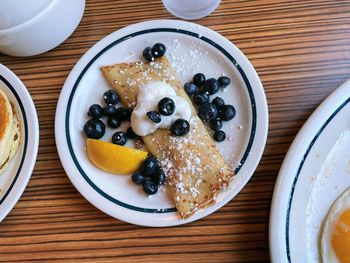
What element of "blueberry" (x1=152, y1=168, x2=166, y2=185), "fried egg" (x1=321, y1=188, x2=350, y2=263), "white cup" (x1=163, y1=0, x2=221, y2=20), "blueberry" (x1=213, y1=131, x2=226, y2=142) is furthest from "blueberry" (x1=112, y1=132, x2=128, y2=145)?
"fried egg" (x1=321, y1=188, x2=350, y2=263)

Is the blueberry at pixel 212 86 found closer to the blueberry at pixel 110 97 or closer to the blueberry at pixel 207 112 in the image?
the blueberry at pixel 207 112

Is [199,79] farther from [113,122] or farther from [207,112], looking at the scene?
[113,122]

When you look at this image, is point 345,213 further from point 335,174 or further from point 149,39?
point 149,39

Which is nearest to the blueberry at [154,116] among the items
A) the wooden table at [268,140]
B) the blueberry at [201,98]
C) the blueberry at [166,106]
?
the blueberry at [166,106]

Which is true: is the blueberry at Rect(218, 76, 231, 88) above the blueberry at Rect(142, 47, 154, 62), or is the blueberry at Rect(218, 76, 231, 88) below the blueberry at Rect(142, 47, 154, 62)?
below

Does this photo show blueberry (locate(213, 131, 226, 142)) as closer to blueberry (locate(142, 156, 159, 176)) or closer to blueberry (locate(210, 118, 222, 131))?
blueberry (locate(210, 118, 222, 131))

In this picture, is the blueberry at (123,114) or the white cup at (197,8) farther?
the white cup at (197,8)
